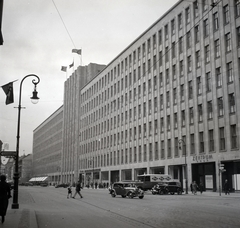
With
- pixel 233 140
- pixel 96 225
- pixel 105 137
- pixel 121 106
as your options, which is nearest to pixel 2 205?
pixel 96 225

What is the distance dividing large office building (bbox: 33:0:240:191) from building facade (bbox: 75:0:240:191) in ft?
0.39

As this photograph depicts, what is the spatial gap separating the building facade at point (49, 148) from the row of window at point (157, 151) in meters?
41.7

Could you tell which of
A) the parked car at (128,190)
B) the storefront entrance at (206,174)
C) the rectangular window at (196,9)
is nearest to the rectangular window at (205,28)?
the rectangular window at (196,9)

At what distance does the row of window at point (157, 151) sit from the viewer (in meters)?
42.5

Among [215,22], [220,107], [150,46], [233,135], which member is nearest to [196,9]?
[215,22]

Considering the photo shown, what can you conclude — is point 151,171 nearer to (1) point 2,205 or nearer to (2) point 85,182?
(2) point 85,182

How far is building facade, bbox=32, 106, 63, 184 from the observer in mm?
128125

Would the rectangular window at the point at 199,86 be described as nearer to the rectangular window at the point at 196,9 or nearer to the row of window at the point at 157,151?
the row of window at the point at 157,151

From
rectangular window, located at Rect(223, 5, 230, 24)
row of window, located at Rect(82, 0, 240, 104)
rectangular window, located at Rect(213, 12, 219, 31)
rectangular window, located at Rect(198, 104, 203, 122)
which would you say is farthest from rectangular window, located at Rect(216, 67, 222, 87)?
rectangular window, located at Rect(223, 5, 230, 24)

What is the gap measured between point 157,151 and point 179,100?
10.4 m

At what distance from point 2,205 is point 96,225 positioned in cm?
333

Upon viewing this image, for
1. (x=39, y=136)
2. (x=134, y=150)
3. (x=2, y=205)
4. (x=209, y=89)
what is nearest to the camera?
(x=2, y=205)

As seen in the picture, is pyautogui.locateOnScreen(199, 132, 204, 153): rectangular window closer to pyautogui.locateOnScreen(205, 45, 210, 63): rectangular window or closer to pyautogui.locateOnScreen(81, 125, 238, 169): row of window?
pyautogui.locateOnScreen(81, 125, 238, 169): row of window

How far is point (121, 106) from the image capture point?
2857 inches
